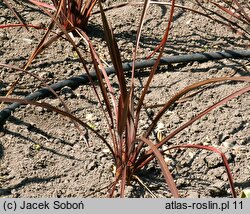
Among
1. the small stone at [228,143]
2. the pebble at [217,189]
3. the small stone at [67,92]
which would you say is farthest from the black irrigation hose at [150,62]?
the pebble at [217,189]

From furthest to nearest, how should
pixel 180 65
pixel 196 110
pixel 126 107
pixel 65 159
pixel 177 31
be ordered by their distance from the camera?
pixel 177 31 → pixel 180 65 → pixel 196 110 → pixel 65 159 → pixel 126 107

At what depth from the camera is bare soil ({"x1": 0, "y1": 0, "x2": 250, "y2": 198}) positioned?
5.48ft

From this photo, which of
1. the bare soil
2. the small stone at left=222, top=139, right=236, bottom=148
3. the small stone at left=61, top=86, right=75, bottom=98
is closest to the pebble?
the bare soil

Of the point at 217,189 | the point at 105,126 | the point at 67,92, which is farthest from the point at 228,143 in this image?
the point at 67,92

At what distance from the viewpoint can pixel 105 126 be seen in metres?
1.87

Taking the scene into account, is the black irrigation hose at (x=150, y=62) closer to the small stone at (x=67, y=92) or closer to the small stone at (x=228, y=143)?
the small stone at (x=67, y=92)

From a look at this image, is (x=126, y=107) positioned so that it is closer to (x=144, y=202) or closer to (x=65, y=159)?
(x=144, y=202)

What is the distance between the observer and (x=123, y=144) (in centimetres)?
172

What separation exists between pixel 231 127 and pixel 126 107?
0.53 meters

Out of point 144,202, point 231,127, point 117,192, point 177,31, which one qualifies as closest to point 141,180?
point 117,192

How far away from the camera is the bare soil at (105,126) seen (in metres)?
1.67

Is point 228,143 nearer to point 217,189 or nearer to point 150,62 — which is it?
point 217,189

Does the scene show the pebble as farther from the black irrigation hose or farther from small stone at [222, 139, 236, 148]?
the black irrigation hose

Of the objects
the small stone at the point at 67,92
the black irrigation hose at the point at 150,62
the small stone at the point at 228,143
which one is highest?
the black irrigation hose at the point at 150,62
